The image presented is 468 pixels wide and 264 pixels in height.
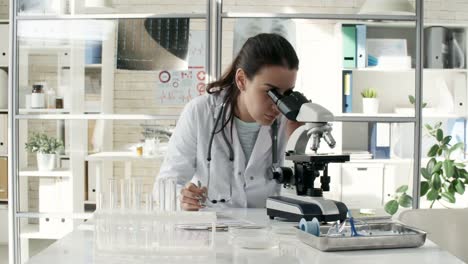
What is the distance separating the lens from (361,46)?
12.3 feet

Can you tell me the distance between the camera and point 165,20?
3648mm

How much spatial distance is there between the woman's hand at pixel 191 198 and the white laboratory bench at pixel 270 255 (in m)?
0.31

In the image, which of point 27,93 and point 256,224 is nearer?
point 256,224

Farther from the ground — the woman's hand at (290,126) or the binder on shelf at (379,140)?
the woman's hand at (290,126)

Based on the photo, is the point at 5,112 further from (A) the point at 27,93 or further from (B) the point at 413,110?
(B) the point at 413,110

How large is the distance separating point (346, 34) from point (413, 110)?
0.60m

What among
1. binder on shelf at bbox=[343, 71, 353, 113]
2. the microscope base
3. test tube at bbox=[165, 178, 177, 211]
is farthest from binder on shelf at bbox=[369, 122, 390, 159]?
test tube at bbox=[165, 178, 177, 211]

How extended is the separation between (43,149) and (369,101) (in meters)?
2.02

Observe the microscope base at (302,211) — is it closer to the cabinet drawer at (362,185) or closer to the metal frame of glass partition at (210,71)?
the metal frame of glass partition at (210,71)

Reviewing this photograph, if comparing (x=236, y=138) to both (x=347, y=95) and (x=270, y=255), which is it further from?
(x=347, y=95)

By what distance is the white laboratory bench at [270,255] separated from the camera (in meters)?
1.34

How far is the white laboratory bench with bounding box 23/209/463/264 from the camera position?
1343 mm

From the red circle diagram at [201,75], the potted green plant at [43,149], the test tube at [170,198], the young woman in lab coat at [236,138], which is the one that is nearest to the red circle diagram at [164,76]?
the red circle diagram at [201,75]

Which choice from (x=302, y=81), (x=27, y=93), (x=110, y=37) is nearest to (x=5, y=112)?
(x=27, y=93)
